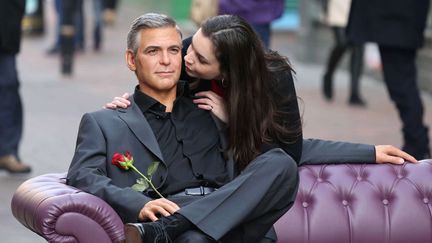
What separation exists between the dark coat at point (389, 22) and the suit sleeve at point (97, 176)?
3.70 meters

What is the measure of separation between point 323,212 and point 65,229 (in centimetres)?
129

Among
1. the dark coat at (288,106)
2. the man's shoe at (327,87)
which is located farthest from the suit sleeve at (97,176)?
the man's shoe at (327,87)

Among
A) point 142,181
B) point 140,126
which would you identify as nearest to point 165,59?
point 140,126

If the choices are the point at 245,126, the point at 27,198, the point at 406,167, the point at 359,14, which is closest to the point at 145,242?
A: the point at 27,198

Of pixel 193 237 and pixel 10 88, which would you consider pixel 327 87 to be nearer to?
pixel 10 88

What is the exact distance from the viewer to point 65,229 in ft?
14.5

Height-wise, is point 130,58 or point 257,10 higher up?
point 130,58

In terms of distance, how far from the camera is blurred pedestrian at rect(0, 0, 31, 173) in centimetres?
811

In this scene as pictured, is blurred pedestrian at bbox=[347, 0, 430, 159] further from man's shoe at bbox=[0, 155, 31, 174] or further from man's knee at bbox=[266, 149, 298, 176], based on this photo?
man's knee at bbox=[266, 149, 298, 176]

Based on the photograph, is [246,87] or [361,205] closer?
[246,87]

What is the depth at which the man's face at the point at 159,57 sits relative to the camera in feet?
16.6

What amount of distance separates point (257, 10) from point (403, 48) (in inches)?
62.8

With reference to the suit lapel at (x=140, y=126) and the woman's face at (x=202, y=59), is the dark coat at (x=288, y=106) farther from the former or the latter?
the suit lapel at (x=140, y=126)

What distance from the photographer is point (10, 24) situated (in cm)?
811
